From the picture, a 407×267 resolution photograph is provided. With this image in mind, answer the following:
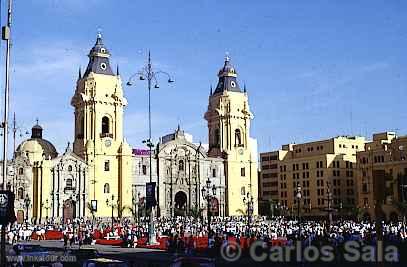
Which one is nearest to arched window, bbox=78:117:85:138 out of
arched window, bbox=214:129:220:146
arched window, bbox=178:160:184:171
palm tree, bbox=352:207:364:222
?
arched window, bbox=178:160:184:171

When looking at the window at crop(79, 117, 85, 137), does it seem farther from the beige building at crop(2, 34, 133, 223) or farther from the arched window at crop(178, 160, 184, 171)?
the arched window at crop(178, 160, 184, 171)

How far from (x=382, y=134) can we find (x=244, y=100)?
86.6 feet

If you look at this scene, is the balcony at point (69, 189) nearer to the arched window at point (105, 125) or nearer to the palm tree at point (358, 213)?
the arched window at point (105, 125)

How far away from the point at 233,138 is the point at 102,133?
23.7 metres

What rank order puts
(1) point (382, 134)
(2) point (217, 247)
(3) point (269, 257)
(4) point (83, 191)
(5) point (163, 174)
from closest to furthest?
(3) point (269, 257) → (2) point (217, 247) → (4) point (83, 191) → (5) point (163, 174) → (1) point (382, 134)

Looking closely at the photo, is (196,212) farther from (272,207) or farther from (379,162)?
(379,162)

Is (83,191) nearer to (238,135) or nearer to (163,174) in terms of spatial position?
(163,174)

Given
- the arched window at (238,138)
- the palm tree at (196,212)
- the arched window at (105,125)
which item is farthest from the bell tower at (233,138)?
the arched window at (105,125)

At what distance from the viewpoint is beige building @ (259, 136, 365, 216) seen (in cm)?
11294

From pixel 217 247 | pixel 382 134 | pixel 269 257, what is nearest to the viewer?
pixel 269 257

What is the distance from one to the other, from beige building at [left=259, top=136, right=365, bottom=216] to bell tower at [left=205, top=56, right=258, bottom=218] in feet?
27.7

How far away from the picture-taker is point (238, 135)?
108 meters

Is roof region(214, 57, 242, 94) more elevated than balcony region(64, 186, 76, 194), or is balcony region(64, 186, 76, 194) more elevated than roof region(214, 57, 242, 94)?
roof region(214, 57, 242, 94)

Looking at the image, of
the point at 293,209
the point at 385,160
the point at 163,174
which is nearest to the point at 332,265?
the point at 163,174
